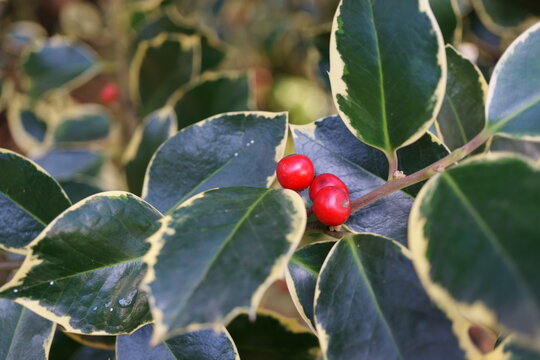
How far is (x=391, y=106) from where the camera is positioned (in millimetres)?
542

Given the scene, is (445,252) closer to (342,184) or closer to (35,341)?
(342,184)

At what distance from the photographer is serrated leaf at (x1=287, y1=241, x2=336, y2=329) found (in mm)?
552

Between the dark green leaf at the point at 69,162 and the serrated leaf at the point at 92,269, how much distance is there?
2.60ft

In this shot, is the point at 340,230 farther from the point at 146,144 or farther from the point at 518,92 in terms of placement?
the point at 146,144

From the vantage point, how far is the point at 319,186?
537 millimetres

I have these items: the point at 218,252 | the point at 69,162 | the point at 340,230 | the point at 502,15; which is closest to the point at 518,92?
the point at 340,230

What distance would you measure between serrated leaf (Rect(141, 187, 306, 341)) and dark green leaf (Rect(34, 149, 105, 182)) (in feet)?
2.99

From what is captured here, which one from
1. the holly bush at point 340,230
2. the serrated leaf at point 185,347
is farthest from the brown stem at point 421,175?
the serrated leaf at point 185,347

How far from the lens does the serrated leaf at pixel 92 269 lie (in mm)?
510

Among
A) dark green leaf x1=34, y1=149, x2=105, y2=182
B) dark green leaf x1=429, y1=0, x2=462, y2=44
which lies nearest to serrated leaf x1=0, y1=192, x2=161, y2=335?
dark green leaf x1=429, y1=0, x2=462, y2=44

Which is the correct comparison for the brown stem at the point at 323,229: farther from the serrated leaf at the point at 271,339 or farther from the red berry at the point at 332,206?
the serrated leaf at the point at 271,339

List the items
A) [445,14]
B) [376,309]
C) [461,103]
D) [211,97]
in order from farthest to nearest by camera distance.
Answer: [211,97]
[445,14]
[461,103]
[376,309]

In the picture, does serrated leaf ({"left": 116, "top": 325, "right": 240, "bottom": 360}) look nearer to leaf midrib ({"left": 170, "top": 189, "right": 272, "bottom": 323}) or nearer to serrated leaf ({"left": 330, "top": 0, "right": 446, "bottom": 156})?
leaf midrib ({"left": 170, "top": 189, "right": 272, "bottom": 323})

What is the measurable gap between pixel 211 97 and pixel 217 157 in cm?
39
